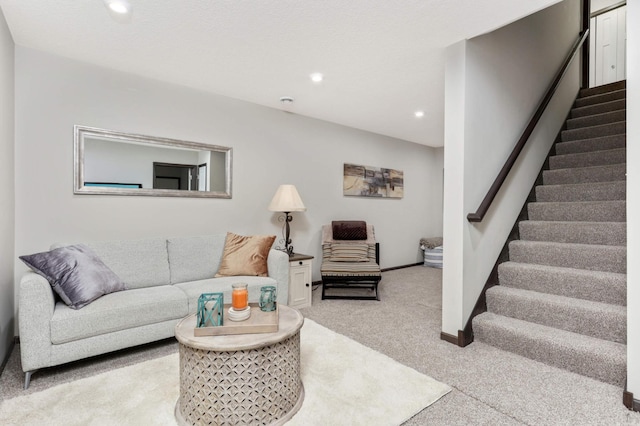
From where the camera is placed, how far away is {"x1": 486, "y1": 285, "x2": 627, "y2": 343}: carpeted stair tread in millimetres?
2201

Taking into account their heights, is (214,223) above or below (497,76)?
below

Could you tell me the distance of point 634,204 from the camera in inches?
68.6

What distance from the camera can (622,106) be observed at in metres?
4.03

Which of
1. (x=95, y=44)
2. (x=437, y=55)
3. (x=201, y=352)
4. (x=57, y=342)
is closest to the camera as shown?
(x=201, y=352)

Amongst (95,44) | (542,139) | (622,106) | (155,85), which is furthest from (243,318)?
(622,106)

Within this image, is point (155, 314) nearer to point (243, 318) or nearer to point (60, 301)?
point (60, 301)

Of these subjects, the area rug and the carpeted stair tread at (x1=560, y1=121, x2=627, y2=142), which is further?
the carpeted stair tread at (x1=560, y1=121, x2=627, y2=142)

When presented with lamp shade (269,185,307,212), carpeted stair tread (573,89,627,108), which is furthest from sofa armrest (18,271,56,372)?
carpeted stair tread (573,89,627,108)

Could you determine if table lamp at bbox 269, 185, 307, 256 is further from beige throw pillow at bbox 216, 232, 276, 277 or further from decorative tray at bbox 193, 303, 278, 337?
decorative tray at bbox 193, 303, 278, 337

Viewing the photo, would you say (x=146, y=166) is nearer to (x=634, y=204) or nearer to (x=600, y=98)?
(x=634, y=204)

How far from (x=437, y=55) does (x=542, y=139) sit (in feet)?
6.00

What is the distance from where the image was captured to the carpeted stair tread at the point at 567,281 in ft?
7.80

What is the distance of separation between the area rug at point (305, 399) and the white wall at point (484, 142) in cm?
90

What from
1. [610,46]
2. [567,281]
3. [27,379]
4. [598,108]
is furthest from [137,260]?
[610,46]
